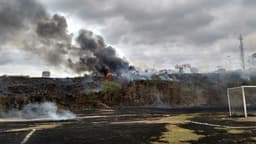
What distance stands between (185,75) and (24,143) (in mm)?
66091

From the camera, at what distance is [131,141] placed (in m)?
13.5

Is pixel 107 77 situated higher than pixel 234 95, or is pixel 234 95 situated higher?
pixel 107 77

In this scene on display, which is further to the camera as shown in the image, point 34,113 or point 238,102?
point 34,113

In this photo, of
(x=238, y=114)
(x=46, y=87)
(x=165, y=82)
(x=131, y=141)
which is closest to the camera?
(x=131, y=141)

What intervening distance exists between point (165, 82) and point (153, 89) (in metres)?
4.14

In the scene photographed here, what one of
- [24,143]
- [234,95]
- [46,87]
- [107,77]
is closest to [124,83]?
[107,77]

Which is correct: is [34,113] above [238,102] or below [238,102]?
below

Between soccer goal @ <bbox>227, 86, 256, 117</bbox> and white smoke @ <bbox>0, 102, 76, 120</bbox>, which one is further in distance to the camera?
white smoke @ <bbox>0, 102, 76, 120</bbox>

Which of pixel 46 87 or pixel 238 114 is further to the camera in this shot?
pixel 46 87

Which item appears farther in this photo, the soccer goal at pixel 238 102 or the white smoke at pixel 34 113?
the white smoke at pixel 34 113

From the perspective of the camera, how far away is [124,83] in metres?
67.6

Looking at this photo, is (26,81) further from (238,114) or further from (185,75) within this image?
(238,114)

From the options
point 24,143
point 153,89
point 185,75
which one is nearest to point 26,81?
point 153,89

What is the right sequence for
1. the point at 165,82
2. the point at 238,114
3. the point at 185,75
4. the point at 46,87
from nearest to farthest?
1. the point at 238,114
2. the point at 46,87
3. the point at 165,82
4. the point at 185,75
